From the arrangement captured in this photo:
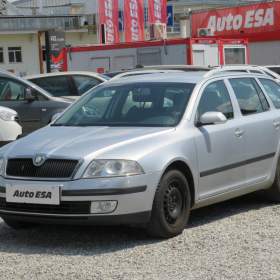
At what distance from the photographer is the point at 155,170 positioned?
5727 millimetres

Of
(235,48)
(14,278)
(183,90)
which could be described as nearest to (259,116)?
(183,90)

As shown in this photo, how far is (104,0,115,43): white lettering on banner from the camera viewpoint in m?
28.2

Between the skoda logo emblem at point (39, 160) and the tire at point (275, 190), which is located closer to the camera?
the skoda logo emblem at point (39, 160)

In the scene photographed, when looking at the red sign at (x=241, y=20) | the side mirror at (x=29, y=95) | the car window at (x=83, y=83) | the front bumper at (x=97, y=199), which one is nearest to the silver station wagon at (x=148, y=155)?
the front bumper at (x=97, y=199)

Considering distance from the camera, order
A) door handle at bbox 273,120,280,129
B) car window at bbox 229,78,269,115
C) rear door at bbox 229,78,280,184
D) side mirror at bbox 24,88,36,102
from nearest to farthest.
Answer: rear door at bbox 229,78,280,184 → car window at bbox 229,78,269,115 → door handle at bbox 273,120,280,129 → side mirror at bbox 24,88,36,102

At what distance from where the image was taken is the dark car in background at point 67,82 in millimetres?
14375

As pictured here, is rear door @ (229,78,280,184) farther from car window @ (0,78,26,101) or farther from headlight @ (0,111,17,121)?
car window @ (0,78,26,101)

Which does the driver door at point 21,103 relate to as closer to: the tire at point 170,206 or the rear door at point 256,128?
the rear door at point 256,128

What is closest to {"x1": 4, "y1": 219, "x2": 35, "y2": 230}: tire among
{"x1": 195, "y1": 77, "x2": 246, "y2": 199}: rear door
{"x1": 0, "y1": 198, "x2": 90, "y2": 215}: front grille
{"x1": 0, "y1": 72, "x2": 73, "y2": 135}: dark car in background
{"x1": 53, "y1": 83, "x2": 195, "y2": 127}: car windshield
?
{"x1": 0, "y1": 198, "x2": 90, "y2": 215}: front grille

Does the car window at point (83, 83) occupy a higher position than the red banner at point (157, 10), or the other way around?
the red banner at point (157, 10)

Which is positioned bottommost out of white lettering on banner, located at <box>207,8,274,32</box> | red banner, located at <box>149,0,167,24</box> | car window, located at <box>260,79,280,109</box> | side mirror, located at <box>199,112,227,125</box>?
side mirror, located at <box>199,112,227,125</box>

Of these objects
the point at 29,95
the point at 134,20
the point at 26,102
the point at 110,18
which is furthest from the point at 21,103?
the point at 110,18

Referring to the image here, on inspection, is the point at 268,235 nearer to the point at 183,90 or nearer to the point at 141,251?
the point at 141,251

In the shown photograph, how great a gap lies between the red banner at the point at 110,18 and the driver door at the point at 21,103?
603 inches
